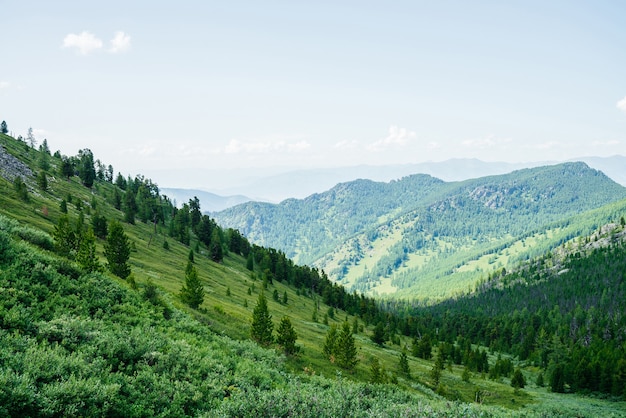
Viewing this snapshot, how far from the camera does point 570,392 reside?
100000 millimetres

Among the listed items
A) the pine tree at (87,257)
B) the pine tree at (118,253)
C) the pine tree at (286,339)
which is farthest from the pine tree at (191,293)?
the pine tree at (87,257)

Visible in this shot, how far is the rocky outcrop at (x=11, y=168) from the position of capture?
367 ft

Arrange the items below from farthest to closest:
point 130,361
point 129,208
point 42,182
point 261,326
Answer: point 129,208, point 42,182, point 261,326, point 130,361

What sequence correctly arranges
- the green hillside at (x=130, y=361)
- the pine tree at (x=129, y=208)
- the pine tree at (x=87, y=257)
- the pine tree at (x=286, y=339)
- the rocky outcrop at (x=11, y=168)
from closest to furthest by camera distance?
the green hillside at (x=130, y=361) → the pine tree at (x=87, y=257) → the pine tree at (x=286, y=339) → the rocky outcrop at (x=11, y=168) → the pine tree at (x=129, y=208)

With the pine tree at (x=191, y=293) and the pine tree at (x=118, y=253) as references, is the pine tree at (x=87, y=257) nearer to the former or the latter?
the pine tree at (x=118, y=253)

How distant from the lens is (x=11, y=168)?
393ft

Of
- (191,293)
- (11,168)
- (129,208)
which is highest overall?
(11,168)

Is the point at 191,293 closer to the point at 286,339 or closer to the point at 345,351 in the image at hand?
the point at 286,339

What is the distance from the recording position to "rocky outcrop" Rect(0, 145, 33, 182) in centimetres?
11200

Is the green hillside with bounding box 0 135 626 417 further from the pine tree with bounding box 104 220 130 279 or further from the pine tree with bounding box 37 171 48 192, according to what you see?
the pine tree with bounding box 37 171 48 192

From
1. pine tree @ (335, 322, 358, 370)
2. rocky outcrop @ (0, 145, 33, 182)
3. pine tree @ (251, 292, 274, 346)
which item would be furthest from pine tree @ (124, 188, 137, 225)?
pine tree @ (335, 322, 358, 370)

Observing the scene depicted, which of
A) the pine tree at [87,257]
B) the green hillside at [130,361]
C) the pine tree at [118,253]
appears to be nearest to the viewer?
the green hillside at [130,361]

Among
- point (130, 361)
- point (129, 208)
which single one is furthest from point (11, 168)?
point (130, 361)

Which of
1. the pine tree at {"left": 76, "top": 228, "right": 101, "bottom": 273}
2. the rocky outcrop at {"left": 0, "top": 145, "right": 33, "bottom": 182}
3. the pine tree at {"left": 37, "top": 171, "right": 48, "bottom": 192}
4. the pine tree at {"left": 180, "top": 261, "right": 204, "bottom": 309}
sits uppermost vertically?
the rocky outcrop at {"left": 0, "top": 145, "right": 33, "bottom": 182}
